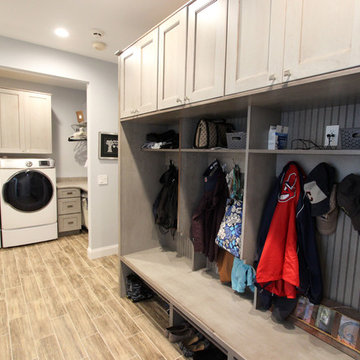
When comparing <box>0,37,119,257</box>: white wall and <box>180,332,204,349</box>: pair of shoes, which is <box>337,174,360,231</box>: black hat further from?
<box>0,37,119,257</box>: white wall

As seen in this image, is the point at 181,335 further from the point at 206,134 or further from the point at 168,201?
the point at 206,134

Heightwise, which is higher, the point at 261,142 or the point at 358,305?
the point at 261,142

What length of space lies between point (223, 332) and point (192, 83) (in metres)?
1.48

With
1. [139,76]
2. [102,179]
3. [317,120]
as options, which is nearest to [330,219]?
[317,120]

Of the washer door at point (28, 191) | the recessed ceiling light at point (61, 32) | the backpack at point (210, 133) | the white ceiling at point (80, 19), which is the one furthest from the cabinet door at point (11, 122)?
the backpack at point (210, 133)

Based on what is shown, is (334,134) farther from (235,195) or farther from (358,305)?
(358,305)

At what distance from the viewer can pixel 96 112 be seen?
329 cm

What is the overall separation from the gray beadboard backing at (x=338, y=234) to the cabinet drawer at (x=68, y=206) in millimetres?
3770

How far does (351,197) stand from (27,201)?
13.3ft

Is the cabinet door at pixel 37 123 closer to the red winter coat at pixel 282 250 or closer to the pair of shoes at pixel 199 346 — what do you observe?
the pair of shoes at pixel 199 346

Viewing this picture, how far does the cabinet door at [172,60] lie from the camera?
5.25 feet

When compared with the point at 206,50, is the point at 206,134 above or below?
below

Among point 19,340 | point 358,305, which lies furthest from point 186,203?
point 19,340

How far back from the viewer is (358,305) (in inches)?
54.1
